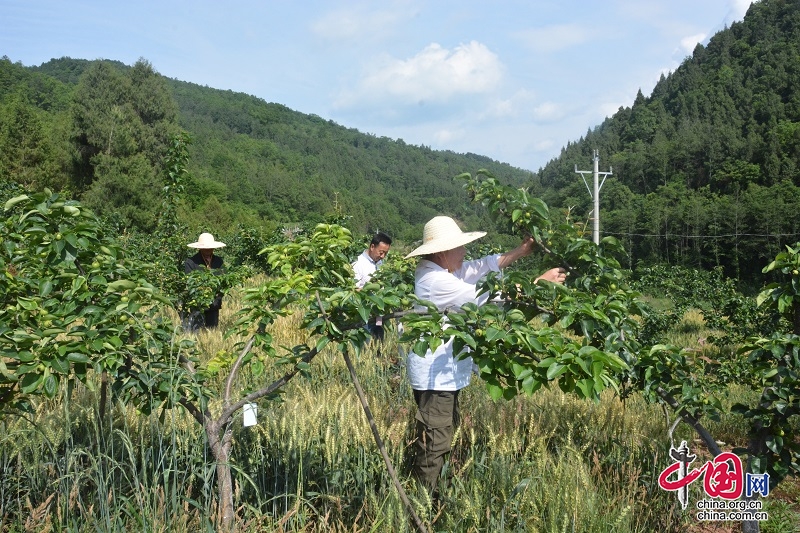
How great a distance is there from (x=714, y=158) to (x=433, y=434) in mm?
69704

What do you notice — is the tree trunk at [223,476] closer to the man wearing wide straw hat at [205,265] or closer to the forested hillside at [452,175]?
the forested hillside at [452,175]

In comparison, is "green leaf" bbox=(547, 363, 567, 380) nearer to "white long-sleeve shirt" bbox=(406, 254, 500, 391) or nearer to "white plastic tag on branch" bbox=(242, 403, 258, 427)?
"white long-sleeve shirt" bbox=(406, 254, 500, 391)

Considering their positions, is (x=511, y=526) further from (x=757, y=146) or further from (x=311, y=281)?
(x=757, y=146)

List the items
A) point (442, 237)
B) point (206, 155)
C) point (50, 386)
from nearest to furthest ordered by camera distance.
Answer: point (50, 386) → point (442, 237) → point (206, 155)

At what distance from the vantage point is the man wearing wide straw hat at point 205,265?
7723 mm

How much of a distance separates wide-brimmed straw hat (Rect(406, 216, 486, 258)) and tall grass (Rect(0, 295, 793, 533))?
3.34 ft

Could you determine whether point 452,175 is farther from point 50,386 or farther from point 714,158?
point 50,386

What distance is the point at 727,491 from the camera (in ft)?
10.3

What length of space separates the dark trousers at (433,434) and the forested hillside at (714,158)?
1673 inches

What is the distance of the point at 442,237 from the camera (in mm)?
3443

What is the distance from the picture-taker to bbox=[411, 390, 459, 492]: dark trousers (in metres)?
3.29

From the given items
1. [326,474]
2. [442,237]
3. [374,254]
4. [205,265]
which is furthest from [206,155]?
[326,474]

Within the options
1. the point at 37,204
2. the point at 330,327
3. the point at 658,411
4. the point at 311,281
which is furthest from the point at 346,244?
the point at 658,411
